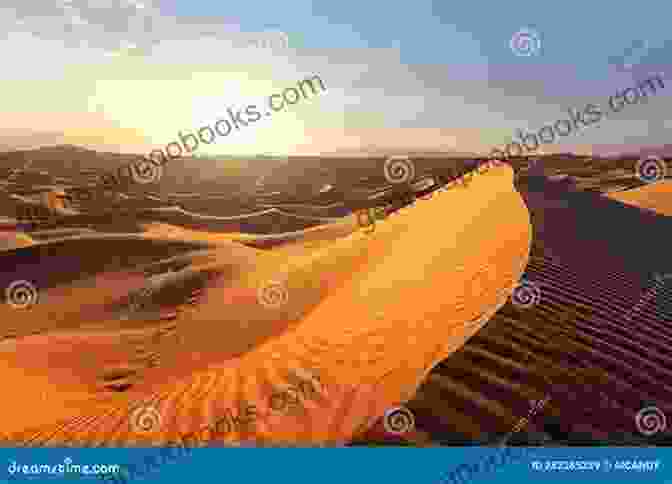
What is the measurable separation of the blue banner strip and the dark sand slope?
0.16 m

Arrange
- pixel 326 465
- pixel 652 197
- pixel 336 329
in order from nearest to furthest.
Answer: pixel 326 465, pixel 336 329, pixel 652 197

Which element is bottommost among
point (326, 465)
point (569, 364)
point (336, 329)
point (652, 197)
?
point (326, 465)

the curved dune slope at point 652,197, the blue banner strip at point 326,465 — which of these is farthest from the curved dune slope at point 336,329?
the curved dune slope at point 652,197

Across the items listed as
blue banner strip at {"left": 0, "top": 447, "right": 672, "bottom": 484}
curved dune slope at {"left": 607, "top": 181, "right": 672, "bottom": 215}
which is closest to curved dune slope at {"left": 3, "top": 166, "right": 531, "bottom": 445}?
blue banner strip at {"left": 0, "top": 447, "right": 672, "bottom": 484}

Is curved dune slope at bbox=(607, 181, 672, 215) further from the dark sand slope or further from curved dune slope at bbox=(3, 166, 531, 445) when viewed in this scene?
curved dune slope at bbox=(3, 166, 531, 445)

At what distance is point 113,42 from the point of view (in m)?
4.65

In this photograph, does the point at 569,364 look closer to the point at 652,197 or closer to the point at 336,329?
the point at 336,329

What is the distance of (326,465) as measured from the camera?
3932mm

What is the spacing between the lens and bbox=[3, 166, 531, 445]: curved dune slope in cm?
397

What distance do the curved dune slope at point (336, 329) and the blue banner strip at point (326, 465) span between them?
11 centimetres

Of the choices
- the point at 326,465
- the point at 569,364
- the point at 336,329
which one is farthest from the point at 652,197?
A: the point at 326,465

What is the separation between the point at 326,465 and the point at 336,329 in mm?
947

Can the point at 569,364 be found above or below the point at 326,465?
above

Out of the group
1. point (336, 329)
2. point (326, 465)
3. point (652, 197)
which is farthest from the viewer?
point (652, 197)
